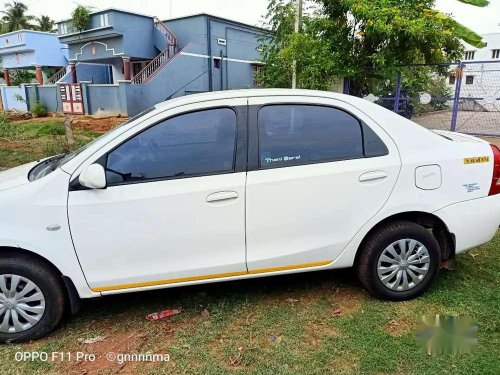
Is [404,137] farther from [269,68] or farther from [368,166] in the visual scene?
[269,68]

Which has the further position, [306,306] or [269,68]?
[269,68]

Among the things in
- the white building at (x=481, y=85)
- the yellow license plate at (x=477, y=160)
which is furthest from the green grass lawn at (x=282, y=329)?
the white building at (x=481, y=85)

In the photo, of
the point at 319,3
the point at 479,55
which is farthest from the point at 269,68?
the point at 479,55

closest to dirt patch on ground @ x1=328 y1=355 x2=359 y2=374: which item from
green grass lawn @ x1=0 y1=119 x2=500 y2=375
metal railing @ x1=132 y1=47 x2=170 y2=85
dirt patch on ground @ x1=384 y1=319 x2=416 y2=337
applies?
green grass lawn @ x1=0 y1=119 x2=500 y2=375

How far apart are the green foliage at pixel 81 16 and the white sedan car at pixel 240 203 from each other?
62.8 feet

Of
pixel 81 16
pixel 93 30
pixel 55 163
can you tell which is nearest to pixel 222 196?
pixel 55 163

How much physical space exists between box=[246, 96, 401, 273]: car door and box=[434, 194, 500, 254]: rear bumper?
58 centimetres

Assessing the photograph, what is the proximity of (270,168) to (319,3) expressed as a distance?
7262 millimetres

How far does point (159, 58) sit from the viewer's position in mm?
19000

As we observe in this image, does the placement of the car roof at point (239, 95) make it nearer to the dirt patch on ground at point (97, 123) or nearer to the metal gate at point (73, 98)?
the dirt patch on ground at point (97, 123)

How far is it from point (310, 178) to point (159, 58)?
17.8 meters

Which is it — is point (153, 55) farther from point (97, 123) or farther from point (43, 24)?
point (43, 24)

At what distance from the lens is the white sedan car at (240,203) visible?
2.74m

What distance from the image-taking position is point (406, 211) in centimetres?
308
